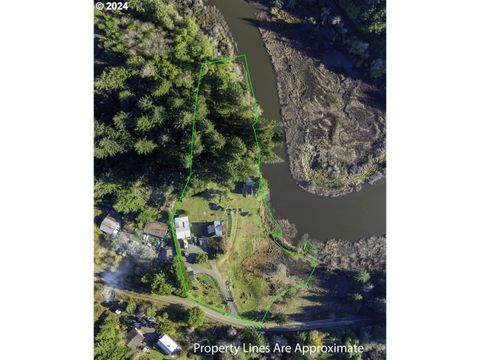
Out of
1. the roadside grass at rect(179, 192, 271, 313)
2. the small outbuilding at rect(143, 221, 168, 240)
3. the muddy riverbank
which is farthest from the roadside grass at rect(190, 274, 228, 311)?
the muddy riverbank

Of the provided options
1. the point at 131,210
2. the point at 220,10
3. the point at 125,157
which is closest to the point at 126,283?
the point at 131,210

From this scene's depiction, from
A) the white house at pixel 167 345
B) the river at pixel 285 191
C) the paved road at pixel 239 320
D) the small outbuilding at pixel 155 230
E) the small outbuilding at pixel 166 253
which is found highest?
the river at pixel 285 191

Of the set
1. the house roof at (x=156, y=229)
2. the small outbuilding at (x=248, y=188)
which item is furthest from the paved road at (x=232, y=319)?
the small outbuilding at (x=248, y=188)

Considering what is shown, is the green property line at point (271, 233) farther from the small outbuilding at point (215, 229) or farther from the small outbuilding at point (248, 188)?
the small outbuilding at point (215, 229)

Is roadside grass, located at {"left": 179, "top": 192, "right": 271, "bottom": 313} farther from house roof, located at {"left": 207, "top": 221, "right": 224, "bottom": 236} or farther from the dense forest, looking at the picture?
the dense forest

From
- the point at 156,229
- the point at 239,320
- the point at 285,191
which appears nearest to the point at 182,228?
the point at 156,229

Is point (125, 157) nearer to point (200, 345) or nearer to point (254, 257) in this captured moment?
point (254, 257)
